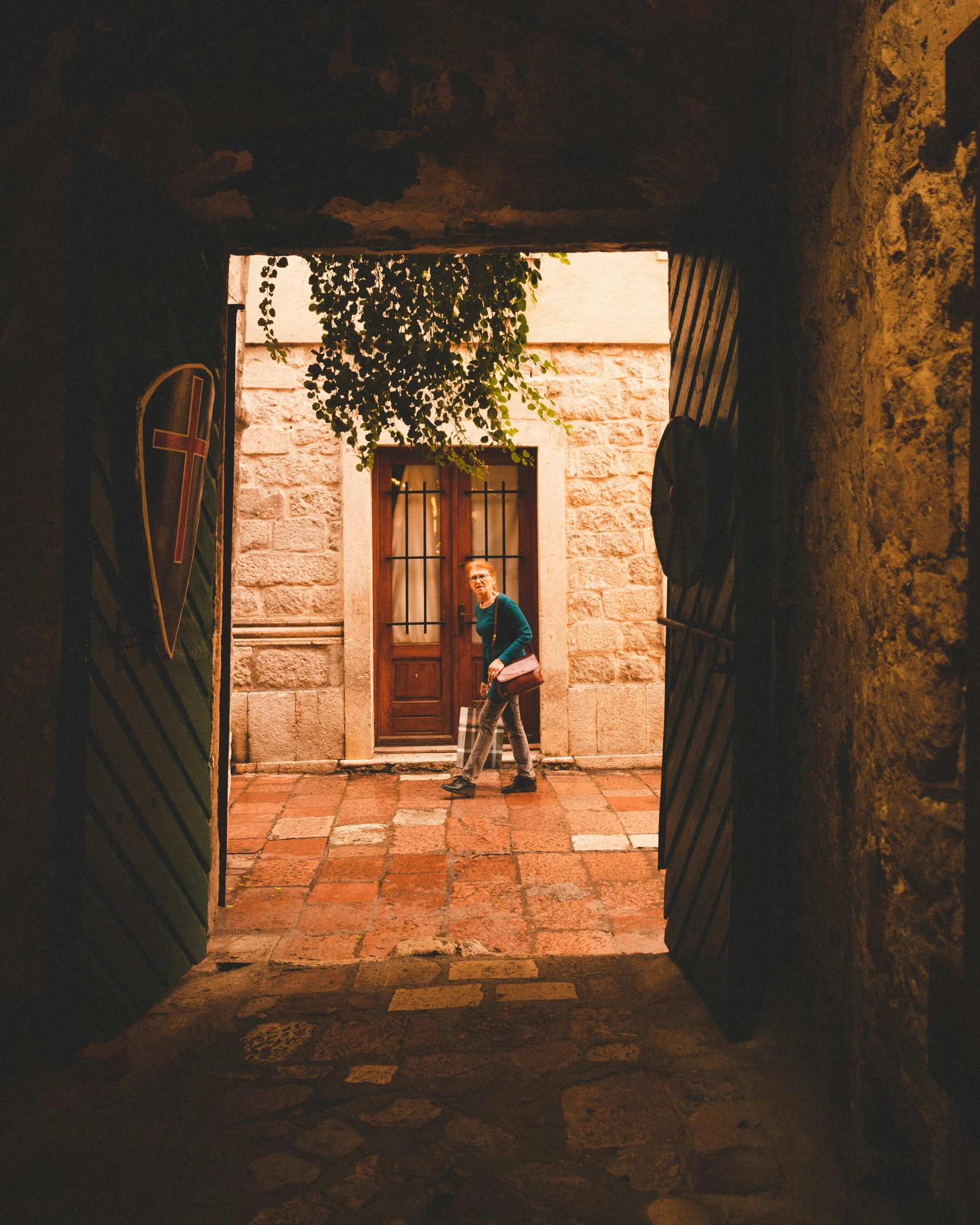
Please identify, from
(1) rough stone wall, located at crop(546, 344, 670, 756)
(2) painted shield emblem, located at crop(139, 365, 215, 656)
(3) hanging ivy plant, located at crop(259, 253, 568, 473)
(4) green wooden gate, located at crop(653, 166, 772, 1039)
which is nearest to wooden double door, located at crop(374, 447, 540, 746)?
(1) rough stone wall, located at crop(546, 344, 670, 756)

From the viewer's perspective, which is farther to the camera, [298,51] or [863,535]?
[298,51]

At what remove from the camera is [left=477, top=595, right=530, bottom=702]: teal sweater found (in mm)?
5785

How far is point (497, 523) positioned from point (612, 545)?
2.94ft

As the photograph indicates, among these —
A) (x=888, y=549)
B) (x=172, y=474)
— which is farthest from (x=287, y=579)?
(x=888, y=549)

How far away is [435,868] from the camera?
4535mm

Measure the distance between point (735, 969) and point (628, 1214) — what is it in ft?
2.55

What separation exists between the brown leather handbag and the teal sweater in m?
0.02

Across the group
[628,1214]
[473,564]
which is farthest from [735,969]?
[473,564]

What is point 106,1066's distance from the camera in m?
2.50

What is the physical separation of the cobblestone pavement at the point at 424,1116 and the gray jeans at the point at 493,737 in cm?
284

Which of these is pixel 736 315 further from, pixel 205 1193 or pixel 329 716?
→ pixel 329 716

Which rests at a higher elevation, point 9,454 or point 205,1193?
point 9,454

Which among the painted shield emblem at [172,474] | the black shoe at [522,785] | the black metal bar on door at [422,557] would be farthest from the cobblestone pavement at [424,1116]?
the black metal bar on door at [422,557]

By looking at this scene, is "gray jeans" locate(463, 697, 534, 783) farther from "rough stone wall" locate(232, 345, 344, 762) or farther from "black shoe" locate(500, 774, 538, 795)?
"rough stone wall" locate(232, 345, 344, 762)
